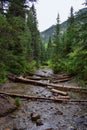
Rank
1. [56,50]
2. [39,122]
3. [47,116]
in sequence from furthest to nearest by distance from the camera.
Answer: [56,50]
[47,116]
[39,122]

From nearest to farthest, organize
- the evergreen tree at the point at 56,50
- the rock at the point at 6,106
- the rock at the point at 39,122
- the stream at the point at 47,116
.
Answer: the stream at the point at 47,116 → the rock at the point at 39,122 → the rock at the point at 6,106 → the evergreen tree at the point at 56,50

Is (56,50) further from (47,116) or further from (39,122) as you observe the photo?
(39,122)

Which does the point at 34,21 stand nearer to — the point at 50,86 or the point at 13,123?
the point at 50,86

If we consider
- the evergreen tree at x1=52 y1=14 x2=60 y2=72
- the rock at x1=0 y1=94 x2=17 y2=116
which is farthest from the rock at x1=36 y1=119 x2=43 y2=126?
the evergreen tree at x1=52 y1=14 x2=60 y2=72

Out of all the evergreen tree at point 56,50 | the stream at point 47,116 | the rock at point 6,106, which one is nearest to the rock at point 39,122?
the stream at point 47,116

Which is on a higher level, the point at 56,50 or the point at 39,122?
the point at 56,50

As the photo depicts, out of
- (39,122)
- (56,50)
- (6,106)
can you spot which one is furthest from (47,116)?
(56,50)

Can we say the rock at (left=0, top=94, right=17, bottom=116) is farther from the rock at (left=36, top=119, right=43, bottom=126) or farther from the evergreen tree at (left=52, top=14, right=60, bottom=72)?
the evergreen tree at (left=52, top=14, right=60, bottom=72)

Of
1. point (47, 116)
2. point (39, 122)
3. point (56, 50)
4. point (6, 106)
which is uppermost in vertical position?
point (56, 50)

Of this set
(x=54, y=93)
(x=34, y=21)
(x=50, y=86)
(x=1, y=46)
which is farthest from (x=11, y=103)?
(x=34, y=21)

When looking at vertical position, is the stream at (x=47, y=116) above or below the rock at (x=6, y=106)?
below

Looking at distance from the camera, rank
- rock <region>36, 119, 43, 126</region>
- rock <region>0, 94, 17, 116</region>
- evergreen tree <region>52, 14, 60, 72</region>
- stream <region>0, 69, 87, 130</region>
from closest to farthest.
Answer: stream <region>0, 69, 87, 130</region>
rock <region>36, 119, 43, 126</region>
rock <region>0, 94, 17, 116</region>
evergreen tree <region>52, 14, 60, 72</region>

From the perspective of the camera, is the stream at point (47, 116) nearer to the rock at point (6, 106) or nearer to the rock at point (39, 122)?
the rock at point (39, 122)

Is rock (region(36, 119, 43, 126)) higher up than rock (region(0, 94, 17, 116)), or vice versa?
rock (region(0, 94, 17, 116))
